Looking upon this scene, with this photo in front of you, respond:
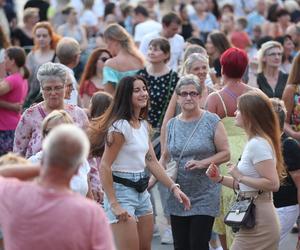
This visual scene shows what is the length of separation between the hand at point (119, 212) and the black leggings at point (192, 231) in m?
0.80

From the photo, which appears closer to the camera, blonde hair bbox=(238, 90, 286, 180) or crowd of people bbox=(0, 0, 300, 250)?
crowd of people bbox=(0, 0, 300, 250)

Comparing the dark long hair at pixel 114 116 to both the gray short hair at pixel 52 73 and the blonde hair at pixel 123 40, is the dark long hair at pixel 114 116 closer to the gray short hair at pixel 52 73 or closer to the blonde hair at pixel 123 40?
the gray short hair at pixel 52 73

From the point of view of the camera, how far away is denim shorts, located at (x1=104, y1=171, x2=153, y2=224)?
721 centimetres

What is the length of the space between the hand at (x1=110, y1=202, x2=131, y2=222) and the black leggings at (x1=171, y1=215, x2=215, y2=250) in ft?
2.64

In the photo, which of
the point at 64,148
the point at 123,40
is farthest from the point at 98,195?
the point at 64,148

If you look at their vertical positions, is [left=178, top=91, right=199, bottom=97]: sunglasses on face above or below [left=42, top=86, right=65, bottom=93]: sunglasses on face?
below

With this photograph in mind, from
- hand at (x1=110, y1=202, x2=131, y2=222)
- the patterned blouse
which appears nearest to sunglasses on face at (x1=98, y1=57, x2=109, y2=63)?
the patterned blouse

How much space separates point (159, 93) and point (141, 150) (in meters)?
2.75

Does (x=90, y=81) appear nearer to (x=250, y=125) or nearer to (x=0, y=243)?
(x=0, y=243)

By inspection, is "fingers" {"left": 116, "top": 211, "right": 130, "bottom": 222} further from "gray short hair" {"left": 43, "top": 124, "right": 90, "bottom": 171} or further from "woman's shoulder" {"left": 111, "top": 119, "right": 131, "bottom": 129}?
"gray short hair" {"left": 43, "top": 124, "right": 90, "bottom": 171}

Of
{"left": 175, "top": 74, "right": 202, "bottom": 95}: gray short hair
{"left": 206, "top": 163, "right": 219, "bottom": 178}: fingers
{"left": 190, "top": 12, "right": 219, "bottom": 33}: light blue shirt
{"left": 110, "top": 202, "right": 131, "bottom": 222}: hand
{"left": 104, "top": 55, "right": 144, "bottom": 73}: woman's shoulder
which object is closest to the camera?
{"left": 206, "top": 163, "right": 219, "bottom": 178}: fingers

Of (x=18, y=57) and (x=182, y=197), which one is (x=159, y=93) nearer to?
(x=18, y=57)

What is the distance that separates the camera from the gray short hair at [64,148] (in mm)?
4559

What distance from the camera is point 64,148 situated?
4562 mm
